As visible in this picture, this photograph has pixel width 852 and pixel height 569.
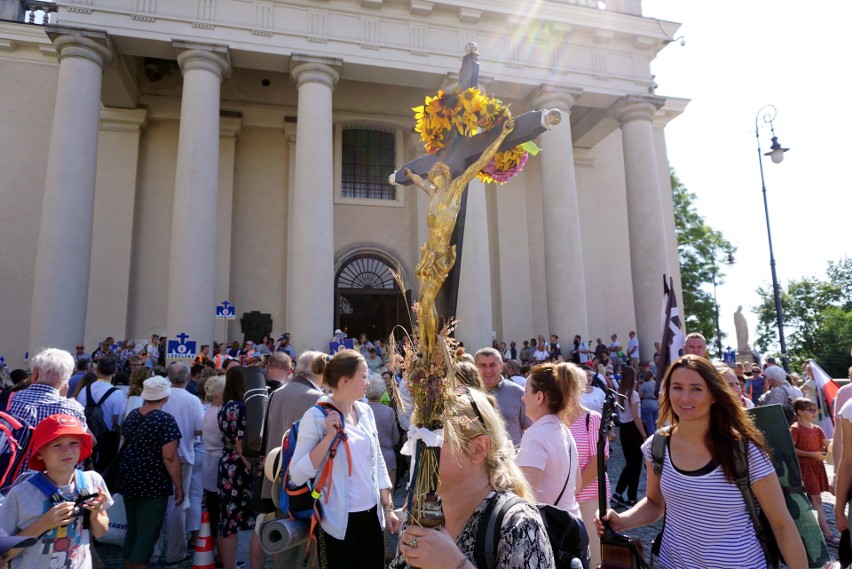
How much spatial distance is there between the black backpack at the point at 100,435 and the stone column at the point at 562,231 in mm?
12971

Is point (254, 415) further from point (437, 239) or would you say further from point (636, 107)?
point (636, 107)

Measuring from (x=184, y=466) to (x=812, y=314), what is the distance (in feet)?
171

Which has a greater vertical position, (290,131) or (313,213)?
(290,131)

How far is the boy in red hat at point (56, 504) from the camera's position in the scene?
2670 mm

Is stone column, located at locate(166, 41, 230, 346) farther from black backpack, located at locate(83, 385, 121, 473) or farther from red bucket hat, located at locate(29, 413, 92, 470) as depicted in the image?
red bucket hat, located at locate(29, 413, 92, 470)

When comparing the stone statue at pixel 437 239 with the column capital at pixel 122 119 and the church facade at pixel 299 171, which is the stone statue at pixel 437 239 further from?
the column capital at pixel 122 119

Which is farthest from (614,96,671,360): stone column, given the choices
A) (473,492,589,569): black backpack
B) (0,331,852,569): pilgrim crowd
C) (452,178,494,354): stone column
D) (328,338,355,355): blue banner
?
(473,492,589,569): black backpack

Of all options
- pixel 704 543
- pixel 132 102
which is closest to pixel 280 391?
pixel 704 543

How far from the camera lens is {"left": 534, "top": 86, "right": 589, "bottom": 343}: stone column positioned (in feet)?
54.6

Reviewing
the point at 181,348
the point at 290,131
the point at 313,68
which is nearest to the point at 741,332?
the point at 313,68

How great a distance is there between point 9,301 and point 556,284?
15.8m

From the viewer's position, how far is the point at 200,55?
1459cm

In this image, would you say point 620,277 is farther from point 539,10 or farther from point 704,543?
point 704,543

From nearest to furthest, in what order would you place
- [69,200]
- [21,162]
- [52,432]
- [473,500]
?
1. [473,500]
2. [52,432]
3. [69,200]
4. [21,162]
